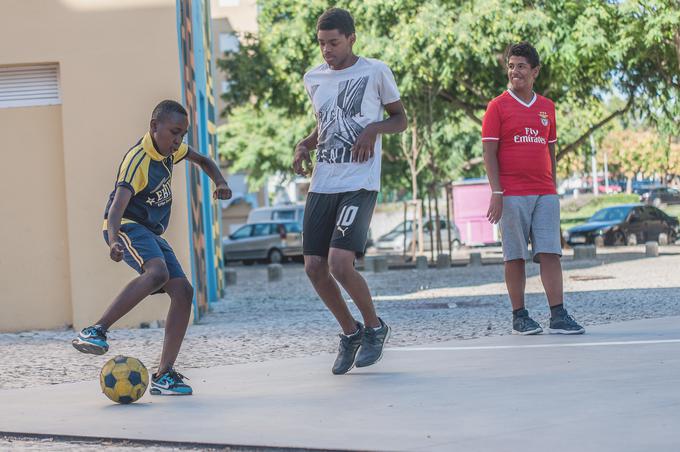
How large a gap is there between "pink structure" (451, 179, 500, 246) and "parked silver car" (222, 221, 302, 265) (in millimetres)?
8360

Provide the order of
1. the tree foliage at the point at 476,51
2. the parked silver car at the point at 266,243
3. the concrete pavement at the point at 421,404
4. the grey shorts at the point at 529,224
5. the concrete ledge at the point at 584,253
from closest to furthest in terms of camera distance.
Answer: the concrete pavement at the point at 421,404
the grey shorts at the point at 529,224
the tree foliage at the point at 476,51
the concrete ledge at the point at 584,253
the parked silver car at the point at 266,243

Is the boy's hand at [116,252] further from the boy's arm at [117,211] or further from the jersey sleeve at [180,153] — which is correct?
the jersey sleeve at [180,153]

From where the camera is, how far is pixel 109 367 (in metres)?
6.46

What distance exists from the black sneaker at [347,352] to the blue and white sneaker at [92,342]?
1.45 m

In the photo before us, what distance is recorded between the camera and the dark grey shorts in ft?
23.0

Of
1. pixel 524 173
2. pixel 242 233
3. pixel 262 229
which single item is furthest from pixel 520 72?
pixel 242 233

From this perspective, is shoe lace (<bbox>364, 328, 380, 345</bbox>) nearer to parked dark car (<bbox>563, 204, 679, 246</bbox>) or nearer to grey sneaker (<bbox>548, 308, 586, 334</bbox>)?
grey sneaker (<bbox>548, 308, 586, 334</bbox>)

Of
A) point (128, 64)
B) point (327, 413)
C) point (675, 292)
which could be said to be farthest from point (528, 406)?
point (675, 292)

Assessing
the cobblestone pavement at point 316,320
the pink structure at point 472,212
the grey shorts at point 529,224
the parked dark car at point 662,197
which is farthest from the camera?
the parked dark car at point 662,197

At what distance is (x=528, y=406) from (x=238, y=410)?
4.41ft

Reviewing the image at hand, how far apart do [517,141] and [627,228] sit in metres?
29.4

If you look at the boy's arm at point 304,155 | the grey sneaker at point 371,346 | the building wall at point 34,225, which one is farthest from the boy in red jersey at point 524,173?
the building wall at point 34,225

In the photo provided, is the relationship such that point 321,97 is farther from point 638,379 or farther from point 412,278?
point 412,278

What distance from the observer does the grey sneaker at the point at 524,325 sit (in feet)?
29.6
